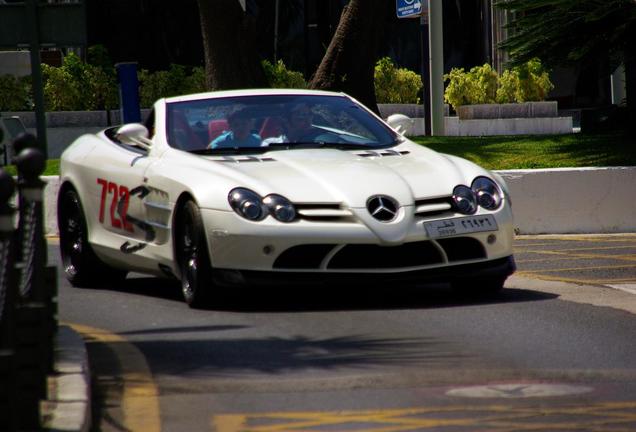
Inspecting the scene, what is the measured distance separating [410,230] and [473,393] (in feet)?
9.29

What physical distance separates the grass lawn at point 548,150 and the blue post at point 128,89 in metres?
3.90

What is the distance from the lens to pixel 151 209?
34.2 ft

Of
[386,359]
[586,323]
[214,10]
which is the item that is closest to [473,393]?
[386,359]

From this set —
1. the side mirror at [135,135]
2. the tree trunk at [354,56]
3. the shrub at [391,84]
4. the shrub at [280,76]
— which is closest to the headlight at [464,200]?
the side mirror at [135,135]

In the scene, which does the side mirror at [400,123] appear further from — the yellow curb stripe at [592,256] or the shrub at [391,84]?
the shrub at [391,84]

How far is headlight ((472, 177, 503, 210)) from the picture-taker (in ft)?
32.8

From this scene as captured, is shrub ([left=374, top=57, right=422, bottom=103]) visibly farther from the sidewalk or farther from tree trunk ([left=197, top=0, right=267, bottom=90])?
the sidewalk

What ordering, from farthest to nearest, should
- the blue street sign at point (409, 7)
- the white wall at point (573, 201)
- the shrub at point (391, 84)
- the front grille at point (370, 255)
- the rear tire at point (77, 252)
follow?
the shrub at point (391, 84)
the blue street sign at point (409, 7)
the white wall at point (573, 201)
the rear tire at point (77, 252)
the front grille at point (370, 255)

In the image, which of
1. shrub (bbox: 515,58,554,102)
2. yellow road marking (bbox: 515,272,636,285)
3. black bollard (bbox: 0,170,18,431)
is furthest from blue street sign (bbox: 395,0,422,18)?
black bollard (bbox: 0,170,18,431)

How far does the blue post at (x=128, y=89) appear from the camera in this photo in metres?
21.2

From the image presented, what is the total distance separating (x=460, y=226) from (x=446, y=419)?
356 centimetres

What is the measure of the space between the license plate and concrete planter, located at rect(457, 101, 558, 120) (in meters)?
18.3

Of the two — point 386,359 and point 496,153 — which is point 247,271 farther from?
point 496,153

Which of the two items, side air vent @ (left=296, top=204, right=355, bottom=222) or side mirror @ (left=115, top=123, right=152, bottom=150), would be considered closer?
side air vent @ (left=296, top=204, right=355, bottom=222)
